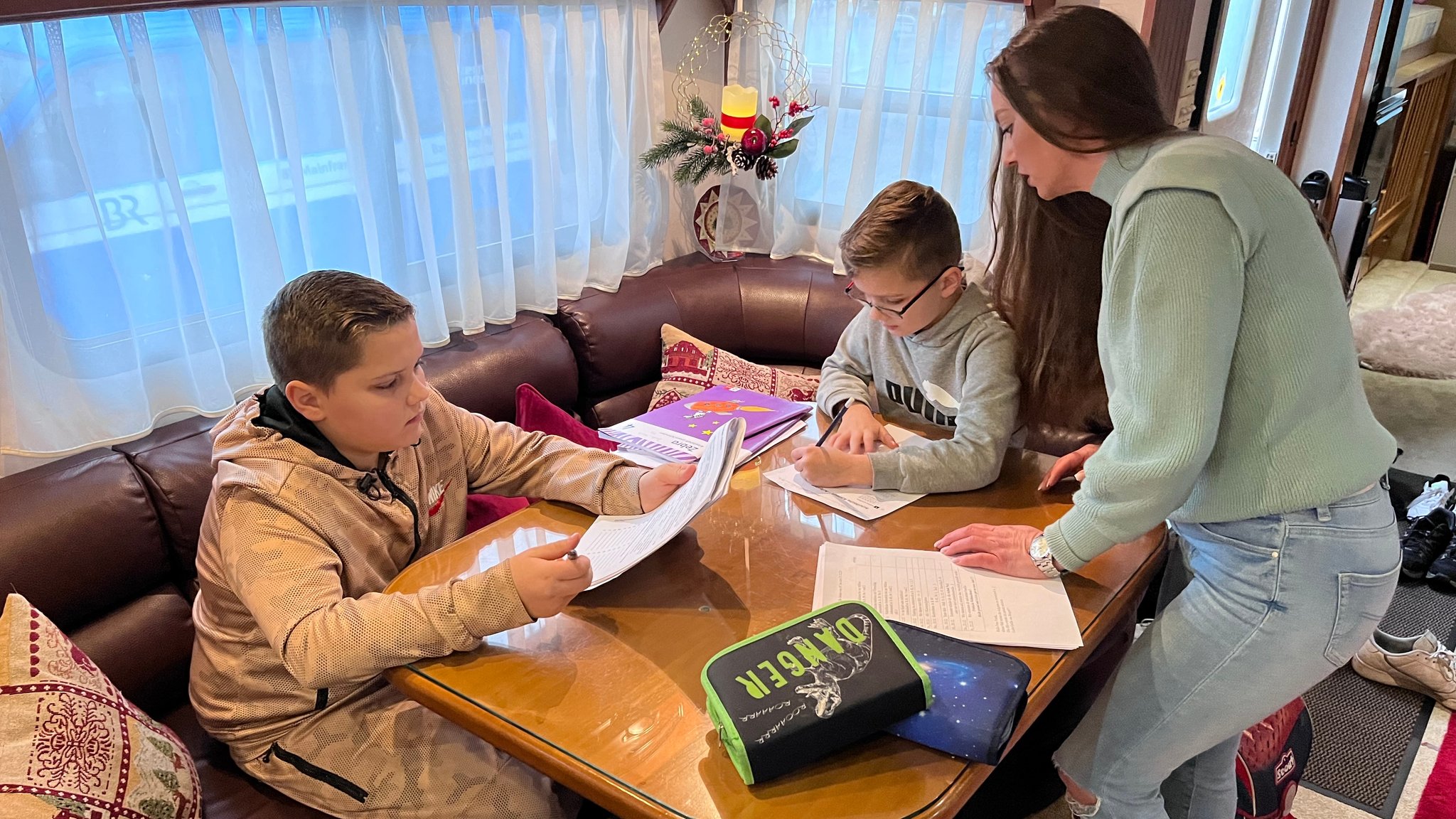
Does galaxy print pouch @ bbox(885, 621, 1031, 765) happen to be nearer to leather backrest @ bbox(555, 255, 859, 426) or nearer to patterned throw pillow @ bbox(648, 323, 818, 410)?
patterned throw pillow @ bbox(648, 323, 818, 410)

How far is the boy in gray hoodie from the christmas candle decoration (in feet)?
3.82

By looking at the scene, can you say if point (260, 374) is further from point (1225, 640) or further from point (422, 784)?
point (1225, 640)

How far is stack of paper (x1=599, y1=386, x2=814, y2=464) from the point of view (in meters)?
1.79

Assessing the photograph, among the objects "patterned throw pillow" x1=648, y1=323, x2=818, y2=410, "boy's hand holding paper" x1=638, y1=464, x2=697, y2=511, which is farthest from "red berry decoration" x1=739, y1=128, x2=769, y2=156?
"boy's hand holding paper" x1=638, y1=464, x2=697, y2=511

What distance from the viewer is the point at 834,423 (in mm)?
1845

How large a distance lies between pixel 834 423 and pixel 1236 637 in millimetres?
779

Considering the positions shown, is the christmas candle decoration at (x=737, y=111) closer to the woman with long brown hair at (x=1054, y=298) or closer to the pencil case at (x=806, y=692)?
the woman with long brown hair at (x=1054, y=298)

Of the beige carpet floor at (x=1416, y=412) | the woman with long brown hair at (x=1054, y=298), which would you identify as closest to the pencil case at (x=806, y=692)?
the woman with long brown hair at (x=1054, y=298)

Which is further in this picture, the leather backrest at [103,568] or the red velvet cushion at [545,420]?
the red velvet cushion at [545,420]

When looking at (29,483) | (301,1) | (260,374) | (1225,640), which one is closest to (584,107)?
(301,1)

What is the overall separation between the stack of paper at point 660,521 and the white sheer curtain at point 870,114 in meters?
1.76

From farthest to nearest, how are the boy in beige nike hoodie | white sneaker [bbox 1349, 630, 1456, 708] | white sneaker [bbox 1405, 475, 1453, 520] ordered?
white sneaker [bbox 1405, 475, 1453, 520]
white sneaker [bbox 1349, 630, 1456, 708]
the boy in beige nike hoodie

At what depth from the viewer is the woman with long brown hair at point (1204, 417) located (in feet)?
3.63

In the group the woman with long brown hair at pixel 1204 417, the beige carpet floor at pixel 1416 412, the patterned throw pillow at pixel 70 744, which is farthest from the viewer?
the beige carpet floor at pixel 1416 412
